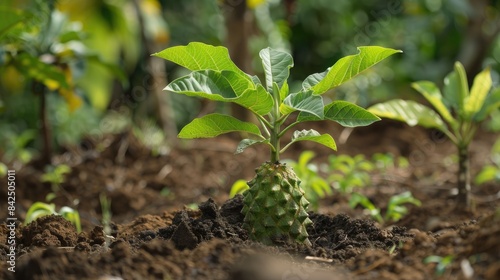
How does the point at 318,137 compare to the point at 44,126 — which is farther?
the point at 44,126

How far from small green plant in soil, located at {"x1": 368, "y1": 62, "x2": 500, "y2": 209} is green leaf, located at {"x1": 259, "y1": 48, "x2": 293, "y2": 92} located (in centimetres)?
109

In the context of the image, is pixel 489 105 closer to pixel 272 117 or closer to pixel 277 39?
pixel 272 117

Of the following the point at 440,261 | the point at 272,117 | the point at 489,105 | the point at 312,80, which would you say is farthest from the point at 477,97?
the point at 440,261

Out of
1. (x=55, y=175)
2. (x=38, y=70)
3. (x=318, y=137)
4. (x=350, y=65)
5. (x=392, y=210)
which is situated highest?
(x=38, y=70)

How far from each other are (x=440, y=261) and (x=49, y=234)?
4.45ft

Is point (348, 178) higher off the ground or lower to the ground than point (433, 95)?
lower

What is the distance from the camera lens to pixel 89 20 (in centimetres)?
888

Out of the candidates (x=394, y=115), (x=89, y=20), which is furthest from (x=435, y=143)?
(x=89, y=20)

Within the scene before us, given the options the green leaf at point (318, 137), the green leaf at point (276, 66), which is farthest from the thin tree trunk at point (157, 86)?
the green leaf at point (318, 137)

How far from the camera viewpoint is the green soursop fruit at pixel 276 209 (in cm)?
249

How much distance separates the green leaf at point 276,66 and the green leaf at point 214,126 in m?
0.19

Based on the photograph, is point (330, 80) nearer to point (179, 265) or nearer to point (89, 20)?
point (179, 265)

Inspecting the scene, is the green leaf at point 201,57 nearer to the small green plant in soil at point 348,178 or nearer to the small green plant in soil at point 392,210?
the small green plant in soil at point 392,210

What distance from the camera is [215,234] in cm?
249
